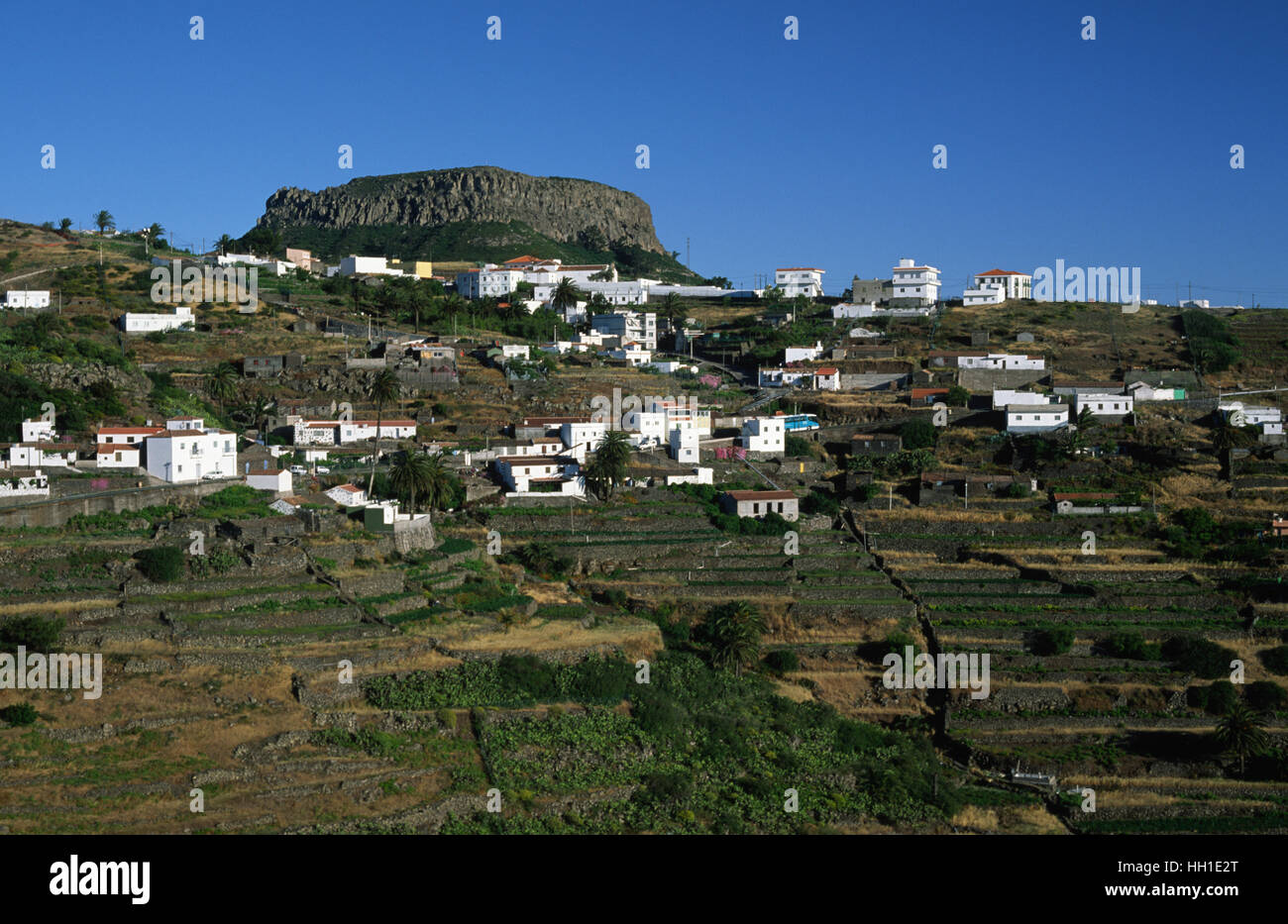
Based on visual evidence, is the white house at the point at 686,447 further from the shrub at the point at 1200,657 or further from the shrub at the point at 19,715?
the shrub at the point at 19,715

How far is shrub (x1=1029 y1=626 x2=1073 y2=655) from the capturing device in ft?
116

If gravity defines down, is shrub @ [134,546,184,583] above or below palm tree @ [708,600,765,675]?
above

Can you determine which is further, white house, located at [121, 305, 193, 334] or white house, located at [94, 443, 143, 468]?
white house, located at [121, 305, 193, 334]

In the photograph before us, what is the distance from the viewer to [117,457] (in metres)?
41.1

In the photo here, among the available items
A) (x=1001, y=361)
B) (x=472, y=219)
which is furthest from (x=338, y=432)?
(x=472, y=219)

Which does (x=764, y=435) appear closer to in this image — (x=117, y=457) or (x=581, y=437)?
(x=581, y=437)

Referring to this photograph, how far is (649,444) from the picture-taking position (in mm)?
51688

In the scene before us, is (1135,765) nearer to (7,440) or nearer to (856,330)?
(7,440)

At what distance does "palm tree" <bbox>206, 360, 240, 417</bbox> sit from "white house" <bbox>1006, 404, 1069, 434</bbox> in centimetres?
3449

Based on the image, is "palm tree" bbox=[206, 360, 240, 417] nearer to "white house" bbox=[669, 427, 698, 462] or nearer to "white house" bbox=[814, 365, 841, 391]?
"white house" bbox=[669, 427, 698, 462]

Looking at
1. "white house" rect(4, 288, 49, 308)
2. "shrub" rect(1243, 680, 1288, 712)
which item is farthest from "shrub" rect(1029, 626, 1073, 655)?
"white house" rect(4, 288, 49, 308)

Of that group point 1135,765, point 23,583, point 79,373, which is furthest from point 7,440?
point 1135,765

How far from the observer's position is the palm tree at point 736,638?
3400 centimetres

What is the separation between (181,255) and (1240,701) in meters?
78.7
